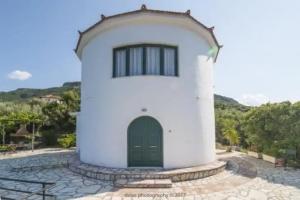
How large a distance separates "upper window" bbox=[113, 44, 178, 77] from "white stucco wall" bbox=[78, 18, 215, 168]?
1.01 ft

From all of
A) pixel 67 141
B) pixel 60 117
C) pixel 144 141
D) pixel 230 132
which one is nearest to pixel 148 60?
pixel 144 141

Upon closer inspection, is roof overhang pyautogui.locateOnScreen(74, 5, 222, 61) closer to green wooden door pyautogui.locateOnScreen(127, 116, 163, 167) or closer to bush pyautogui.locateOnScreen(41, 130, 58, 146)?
green wooden door pyautogui.locateOnScreen(127, 116, 163, 167)

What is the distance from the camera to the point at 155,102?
1143 centimetres

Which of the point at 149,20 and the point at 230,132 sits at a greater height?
the point at 149,20

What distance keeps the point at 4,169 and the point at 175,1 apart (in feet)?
43.1

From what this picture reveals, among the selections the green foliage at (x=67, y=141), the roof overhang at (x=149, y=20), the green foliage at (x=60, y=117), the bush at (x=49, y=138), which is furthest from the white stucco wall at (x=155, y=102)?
the green foliage at (x=60, y=117)

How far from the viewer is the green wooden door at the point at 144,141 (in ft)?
37.2

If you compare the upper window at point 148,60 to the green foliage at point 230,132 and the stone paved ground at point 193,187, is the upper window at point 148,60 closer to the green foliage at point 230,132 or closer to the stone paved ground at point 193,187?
the stone paved ground at point 193,187

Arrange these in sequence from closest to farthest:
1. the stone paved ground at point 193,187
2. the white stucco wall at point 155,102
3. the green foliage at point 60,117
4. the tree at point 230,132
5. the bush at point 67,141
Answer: the stone paved ground at point 193,187 < the white stucco wall at point 155,102 < the tree at point 230,132 < the bush at point 67,141 < the green foliage at point 60,117

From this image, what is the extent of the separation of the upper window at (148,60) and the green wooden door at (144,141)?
7.94 ft

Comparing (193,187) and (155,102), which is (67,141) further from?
(193,187)

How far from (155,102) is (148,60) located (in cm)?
216

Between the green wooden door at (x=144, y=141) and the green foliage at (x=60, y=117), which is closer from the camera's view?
the green wooden door at (x=144, y=141)

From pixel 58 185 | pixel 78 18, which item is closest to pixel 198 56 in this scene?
pixel 78 18
